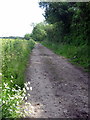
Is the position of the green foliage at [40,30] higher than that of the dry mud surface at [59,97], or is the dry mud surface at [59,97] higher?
the green foliage at [40,30]

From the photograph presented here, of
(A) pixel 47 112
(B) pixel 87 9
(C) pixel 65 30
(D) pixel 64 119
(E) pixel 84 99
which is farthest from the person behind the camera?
(C) pixel 65 30

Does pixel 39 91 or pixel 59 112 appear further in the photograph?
pixel 39 91

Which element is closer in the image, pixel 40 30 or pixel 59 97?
pixel 59 97

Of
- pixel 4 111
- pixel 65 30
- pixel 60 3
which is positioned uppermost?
pixel 60 3

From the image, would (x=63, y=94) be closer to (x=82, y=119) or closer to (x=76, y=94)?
(x=76, y=94)

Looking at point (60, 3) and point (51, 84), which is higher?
point (60, 3)

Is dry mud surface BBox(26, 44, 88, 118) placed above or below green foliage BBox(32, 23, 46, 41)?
below

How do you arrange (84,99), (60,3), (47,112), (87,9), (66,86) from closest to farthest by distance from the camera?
(47,112) → (84,99) → (66,86) → (87,9) → (60,3)

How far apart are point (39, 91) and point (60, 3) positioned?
57.7 feet

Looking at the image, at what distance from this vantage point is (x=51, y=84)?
6660 mm

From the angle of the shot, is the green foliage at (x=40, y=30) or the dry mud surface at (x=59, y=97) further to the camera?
the green foliage at (x=40, y=30)

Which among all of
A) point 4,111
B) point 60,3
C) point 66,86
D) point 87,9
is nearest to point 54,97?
point 66,86

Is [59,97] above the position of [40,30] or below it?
below

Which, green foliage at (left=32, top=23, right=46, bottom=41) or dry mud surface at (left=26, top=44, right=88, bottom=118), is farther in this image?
green foliage at (left=32, top=23, right=46, bottom=41)
